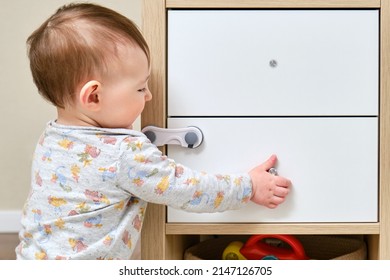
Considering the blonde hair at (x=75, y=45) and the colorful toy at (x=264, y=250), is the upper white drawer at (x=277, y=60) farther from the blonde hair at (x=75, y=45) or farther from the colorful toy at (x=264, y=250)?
the colorful toy at (x=264, y=250)

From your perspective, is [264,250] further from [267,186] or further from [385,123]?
[385,123]

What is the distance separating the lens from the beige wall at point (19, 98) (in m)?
1.47

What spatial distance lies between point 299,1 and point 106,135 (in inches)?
14.8

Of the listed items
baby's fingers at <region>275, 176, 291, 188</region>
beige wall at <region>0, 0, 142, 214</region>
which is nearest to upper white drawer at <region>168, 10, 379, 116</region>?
baby's fingers at <region>275, 176, 291, 188</region>

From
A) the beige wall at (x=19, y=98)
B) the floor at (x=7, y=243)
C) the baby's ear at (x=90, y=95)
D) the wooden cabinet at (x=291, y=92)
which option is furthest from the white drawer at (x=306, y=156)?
the floor at (x=7, y=243)

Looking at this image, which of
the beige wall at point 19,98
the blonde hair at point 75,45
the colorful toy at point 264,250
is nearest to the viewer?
the blonde hair at point 75,45

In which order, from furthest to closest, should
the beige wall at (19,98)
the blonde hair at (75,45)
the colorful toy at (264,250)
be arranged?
the beige wall at (19,98) → the colorful toy at (264,250) → the blonde hair at (75,45)

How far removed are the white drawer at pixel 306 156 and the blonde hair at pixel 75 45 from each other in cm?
16

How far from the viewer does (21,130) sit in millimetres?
1505

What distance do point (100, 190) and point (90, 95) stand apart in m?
0.14

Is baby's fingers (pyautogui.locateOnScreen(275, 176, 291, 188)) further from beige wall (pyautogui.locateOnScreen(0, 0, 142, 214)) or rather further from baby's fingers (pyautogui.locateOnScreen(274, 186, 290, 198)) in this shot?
beige wall (pyautogui.locateOnScreen(0, 0, 142, 214))

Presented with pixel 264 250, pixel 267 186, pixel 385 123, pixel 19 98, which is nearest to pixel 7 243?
pixel 19 98

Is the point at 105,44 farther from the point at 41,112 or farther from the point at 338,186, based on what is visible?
the point at 41,112
